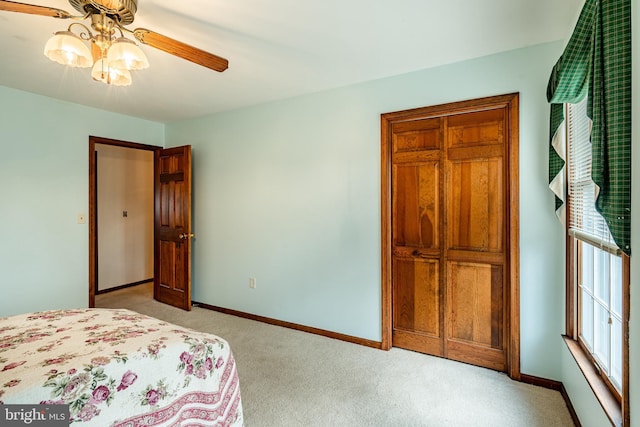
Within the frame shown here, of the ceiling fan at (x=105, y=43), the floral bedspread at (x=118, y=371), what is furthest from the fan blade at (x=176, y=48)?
the floral bedspread at (x=118, y=371)

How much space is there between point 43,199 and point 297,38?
3043 millimetres

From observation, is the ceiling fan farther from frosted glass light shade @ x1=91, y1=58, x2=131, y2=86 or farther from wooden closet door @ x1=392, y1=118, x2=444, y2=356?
wooden closet door @ x1=392, y1=118, x2=444, y2=356

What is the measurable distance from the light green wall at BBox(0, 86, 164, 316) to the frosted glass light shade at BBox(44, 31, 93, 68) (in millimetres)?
2231

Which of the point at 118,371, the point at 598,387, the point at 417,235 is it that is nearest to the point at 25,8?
the point at 118,371

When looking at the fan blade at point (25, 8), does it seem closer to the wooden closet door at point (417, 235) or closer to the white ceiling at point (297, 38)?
the white ceiling at point (297, 38)

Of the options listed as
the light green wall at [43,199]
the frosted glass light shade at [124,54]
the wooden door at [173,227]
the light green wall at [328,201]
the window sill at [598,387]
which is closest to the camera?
the window sill at [598,387]

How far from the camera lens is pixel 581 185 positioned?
1.83 metres

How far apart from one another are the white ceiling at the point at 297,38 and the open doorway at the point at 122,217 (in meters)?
1.71

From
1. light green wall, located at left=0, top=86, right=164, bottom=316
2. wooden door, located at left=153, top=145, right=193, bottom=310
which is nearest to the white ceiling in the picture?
light green wall, located at left=0, top=86, right=164, bottom=316

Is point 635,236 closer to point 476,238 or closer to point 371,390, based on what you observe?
point 476,238

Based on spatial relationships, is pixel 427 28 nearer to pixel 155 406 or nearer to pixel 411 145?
pixel 411 145

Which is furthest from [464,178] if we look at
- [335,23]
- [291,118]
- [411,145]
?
[291,118]

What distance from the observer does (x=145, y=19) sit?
6.24 ft

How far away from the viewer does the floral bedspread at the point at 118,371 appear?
1.10 m
